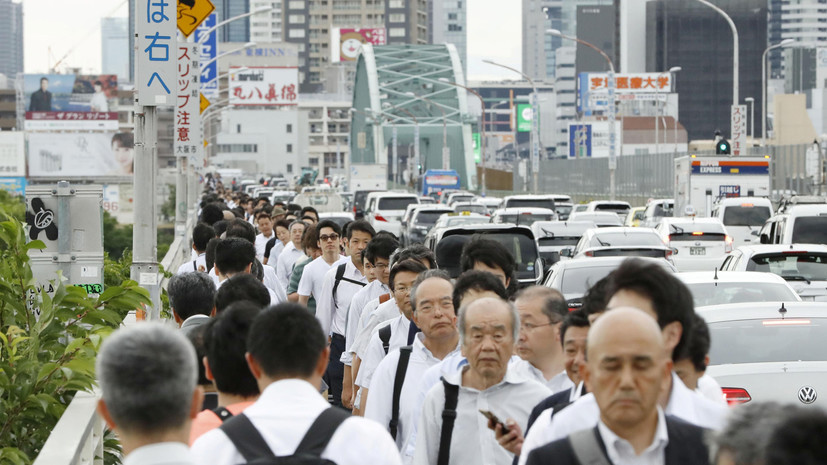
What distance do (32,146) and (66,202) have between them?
113978mm

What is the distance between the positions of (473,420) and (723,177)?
37288mm

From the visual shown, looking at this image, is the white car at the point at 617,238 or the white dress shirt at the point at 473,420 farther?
the white car at the point at 617,238

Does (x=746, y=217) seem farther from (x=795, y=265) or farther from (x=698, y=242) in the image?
(x=795, y=265)

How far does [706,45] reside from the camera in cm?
18238

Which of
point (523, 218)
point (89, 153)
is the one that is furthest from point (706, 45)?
point (523, 218)

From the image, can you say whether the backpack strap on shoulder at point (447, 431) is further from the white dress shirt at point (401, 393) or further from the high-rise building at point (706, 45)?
the high-rise building at point (706, 45)

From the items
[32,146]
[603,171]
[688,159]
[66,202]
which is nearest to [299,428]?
[66,202]

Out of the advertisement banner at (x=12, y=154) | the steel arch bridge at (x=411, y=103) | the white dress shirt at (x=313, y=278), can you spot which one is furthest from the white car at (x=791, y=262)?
the steel arch bridge at (x=411, y=103)

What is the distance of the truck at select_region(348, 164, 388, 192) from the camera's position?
82.7 m

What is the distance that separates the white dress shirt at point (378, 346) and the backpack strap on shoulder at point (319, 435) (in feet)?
12.5

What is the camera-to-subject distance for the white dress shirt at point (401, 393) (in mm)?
6574

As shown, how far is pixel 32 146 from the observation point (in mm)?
121250

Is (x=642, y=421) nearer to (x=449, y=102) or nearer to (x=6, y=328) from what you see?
(x=6, y=328)

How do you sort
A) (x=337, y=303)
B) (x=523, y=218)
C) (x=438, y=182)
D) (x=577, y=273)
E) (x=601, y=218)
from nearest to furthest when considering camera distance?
1. (x=337, y=303)
2. (x=577, y=273)
3. (x=523, y=218)
4. (x=601, y=218)
5. (x=438, y=182)
